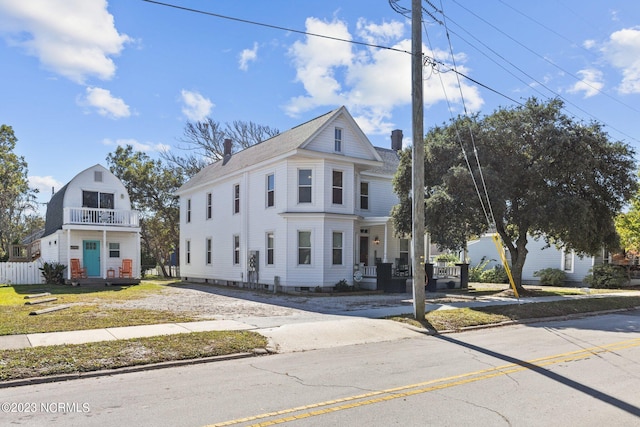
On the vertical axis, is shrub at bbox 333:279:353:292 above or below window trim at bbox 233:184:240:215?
below

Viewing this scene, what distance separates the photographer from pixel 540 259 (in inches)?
1232

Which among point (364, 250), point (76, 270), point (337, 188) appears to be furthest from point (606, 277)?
point (76, 270)

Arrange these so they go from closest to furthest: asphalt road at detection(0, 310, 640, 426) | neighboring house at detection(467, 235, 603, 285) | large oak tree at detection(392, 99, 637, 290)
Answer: asphalt road at detection(0, 310, 640, 426) < large oak tree at detection(392, 99, 637, 290) < neighboring house at detection(467, 235, 603, 285)

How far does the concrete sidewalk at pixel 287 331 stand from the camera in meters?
9.45

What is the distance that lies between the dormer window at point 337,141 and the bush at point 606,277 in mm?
16778

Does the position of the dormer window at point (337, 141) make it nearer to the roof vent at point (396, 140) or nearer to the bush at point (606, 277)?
the roof vent at point (396, 140)

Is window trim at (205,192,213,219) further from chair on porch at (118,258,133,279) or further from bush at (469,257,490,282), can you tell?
bush at (469,257,490,282)

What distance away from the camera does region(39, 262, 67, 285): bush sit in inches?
1024

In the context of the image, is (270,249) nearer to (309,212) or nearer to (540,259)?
(309,212)

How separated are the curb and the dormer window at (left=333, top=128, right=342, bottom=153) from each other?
14.7 m

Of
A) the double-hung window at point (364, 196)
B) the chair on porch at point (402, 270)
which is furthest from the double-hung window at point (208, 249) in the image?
the chair on porch at point (402, 270)

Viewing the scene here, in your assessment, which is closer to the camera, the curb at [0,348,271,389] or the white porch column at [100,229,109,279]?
the curb at [0,348,271,389]

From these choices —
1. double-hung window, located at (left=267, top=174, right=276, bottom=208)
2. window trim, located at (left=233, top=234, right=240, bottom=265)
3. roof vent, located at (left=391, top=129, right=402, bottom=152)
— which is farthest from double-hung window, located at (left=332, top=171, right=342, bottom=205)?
roof vent, located at (left=391, top=129, right=402, bottom=152)

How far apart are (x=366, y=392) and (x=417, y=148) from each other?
7606 mm
